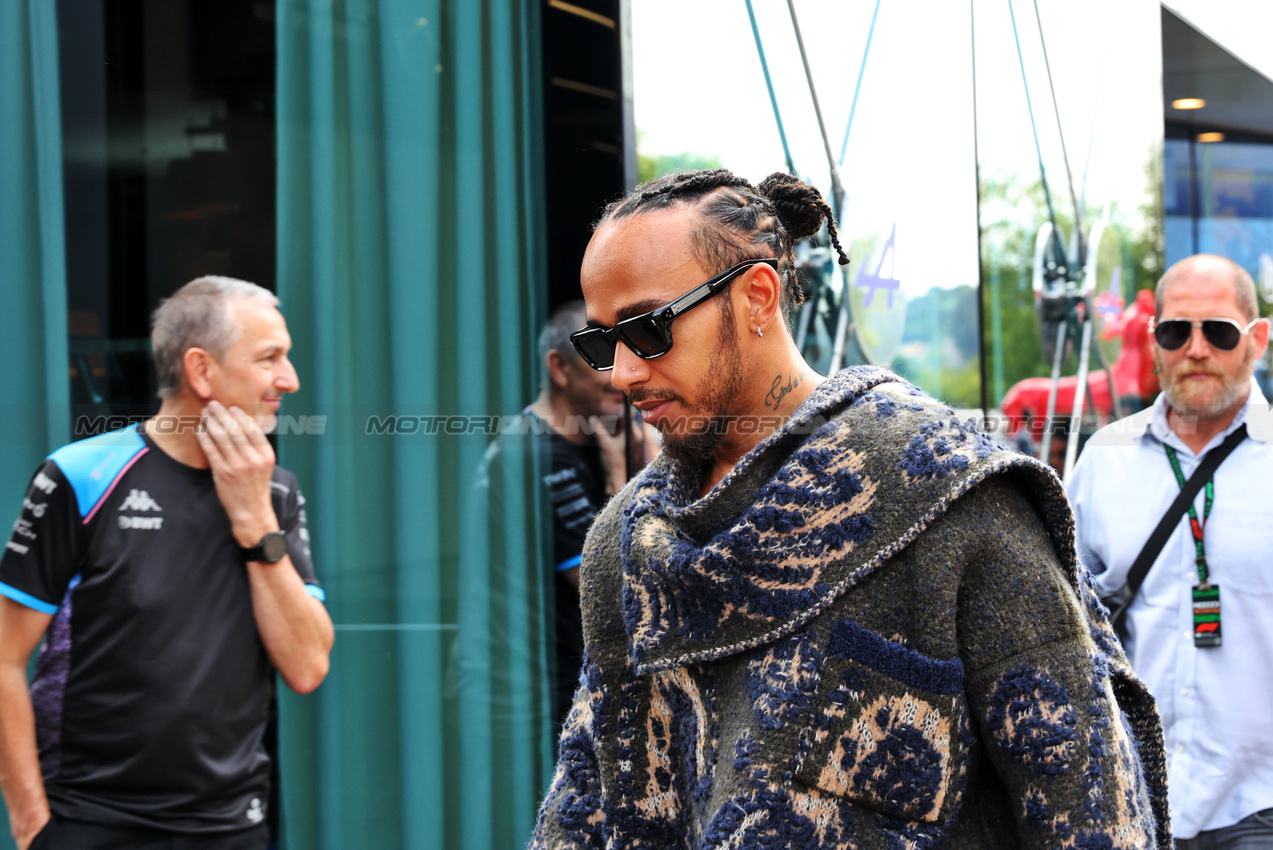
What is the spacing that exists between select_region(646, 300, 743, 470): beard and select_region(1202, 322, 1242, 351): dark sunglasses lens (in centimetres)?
231

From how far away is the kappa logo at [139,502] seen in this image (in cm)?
258

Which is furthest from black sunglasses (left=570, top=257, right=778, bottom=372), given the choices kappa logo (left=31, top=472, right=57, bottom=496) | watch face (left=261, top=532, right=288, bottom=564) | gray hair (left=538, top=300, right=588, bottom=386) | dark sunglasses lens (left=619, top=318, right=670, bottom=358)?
gray hair (left=538, top=300, right=588, bottom=386)

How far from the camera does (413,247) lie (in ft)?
10.5

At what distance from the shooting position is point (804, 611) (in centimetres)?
142

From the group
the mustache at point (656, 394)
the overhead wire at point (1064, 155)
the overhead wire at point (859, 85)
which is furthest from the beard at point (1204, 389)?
the overhead wire at point (1064, 155)

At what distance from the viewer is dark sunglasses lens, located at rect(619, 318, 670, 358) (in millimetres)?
1522

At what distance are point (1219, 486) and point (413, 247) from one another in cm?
229

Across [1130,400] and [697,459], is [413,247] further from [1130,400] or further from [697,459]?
[1130,400]

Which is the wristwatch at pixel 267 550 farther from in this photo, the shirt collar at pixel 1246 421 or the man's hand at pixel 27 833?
the shirt collar at pixel 1246 421

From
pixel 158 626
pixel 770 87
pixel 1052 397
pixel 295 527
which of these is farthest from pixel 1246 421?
pixel 158 626

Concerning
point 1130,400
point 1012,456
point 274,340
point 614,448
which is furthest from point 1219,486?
point 1130,400

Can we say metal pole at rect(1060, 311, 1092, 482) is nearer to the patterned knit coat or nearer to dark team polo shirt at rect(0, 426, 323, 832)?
dark team polo shirt at rect(0, 426, 323, 832)

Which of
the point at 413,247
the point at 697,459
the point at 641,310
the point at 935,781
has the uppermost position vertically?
the point at 413,247

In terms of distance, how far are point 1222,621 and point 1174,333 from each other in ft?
3.00
